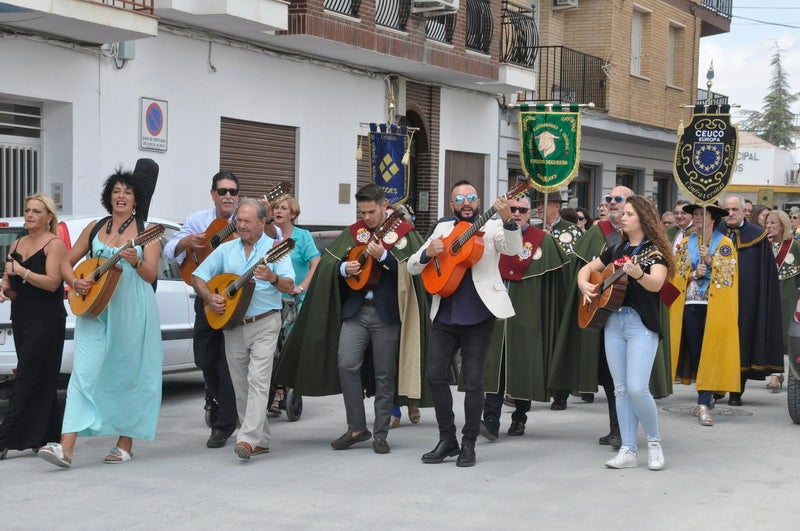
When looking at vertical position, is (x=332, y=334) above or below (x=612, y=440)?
above

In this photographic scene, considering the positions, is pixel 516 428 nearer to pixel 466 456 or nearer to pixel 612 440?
pixel 612 440

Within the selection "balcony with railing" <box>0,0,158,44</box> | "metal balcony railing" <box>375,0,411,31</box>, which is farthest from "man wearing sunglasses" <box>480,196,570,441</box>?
Answer: "metal balcony railing" <box>375,0,411,31</box>

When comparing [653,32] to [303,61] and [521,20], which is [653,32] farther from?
[303,61]

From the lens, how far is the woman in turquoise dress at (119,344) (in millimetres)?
8148

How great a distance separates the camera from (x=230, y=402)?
9.03 meters

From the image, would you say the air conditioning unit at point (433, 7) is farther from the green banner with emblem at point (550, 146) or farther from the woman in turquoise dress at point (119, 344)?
the woman in turquoise dress at point (119, 344)

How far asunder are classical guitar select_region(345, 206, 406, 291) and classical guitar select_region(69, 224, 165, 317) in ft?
4.88

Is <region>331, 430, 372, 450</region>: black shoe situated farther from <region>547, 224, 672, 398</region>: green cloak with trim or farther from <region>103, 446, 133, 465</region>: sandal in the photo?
<region>547, 224, 672, 398</region>: green cloak with trim

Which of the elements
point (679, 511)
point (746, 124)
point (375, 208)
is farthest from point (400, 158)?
point (746, 124)

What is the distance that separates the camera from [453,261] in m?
8.39

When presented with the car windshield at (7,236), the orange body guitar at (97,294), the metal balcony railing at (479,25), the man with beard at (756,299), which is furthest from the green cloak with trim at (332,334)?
the metal balcony railing at (479,25)

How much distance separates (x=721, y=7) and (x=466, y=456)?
29667 mm

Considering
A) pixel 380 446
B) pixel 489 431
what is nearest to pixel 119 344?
pixel 380 446

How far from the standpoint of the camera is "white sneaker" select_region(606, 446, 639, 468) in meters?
8.38
